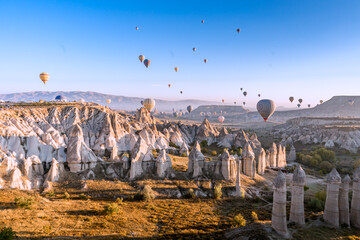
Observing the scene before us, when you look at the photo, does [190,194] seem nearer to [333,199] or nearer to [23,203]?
[333,199]

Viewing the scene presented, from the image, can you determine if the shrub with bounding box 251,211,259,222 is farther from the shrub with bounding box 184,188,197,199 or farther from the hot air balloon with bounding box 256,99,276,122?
the hot air balloon with bounding box 256,99,276,122

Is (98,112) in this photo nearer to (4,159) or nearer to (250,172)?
(4,159)

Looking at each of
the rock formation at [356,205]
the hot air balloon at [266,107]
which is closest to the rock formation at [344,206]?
the rock formation at [356,205]

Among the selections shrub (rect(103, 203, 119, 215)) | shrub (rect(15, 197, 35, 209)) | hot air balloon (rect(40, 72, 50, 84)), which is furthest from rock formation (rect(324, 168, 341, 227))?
hot air balloon (rect(40, 72, 50, 84))

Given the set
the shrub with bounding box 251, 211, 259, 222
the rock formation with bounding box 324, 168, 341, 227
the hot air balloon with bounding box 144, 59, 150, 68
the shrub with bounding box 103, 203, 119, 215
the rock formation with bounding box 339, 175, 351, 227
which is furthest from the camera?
the hot air balloon with bounding box 144, 59, 150, 68

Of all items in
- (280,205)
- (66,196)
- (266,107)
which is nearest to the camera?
(280,205)

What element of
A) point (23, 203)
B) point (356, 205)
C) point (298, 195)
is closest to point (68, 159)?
point (23, 203)

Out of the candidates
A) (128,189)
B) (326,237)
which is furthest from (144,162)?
(326,237)

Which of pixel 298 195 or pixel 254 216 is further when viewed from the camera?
pixel 254 216
